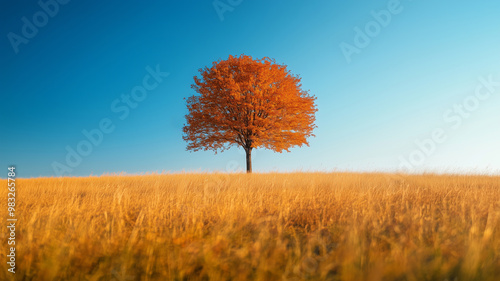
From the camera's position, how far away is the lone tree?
67.7ft

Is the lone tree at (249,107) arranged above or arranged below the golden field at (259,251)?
above

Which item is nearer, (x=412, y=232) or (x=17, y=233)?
(x=412, y=232)

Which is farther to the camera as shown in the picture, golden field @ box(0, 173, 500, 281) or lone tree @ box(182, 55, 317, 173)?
lone tree @ box(182, 55, 317, 173)

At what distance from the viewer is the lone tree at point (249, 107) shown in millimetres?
20641

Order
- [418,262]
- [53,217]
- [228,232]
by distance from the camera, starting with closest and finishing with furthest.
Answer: [418,262] → [228,232] → [53,217]

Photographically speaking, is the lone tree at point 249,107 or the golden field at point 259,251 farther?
the lone tree at point 249,107

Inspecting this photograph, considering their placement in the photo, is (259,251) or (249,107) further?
(249,107)

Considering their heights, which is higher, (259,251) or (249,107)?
(249,107)

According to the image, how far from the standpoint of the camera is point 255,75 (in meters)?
21.2

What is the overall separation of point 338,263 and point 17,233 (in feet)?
15.3

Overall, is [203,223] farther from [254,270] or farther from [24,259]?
[24,259]

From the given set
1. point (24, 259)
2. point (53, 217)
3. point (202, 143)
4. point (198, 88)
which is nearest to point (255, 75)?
point (198, 88)

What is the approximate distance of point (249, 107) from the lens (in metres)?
20.6

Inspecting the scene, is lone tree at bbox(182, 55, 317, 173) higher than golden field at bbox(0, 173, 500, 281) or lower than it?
higher
